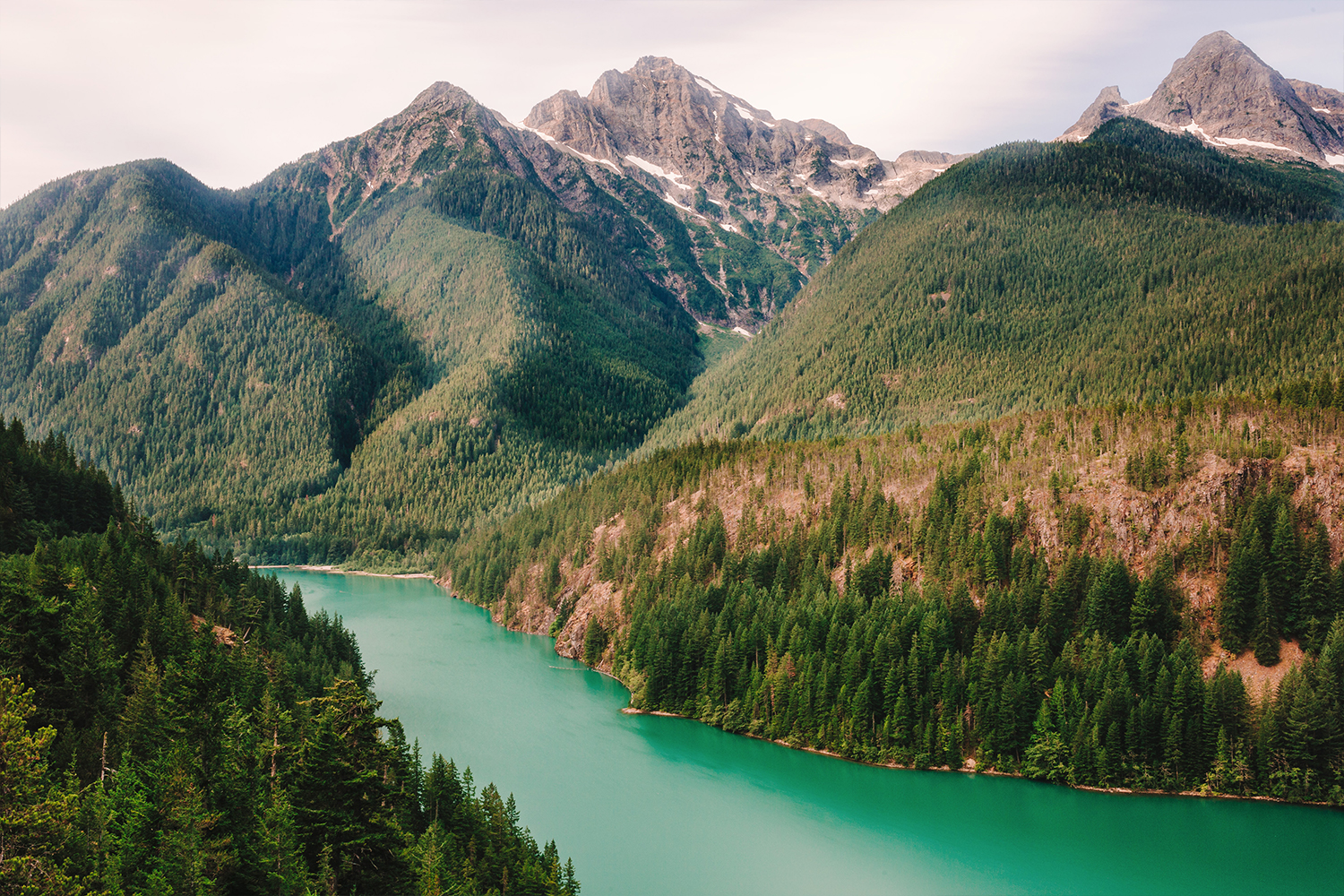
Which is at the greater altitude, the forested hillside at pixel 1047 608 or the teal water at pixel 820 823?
the forested hillside at pixel 1047 608

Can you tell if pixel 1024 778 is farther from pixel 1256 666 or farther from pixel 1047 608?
pixel 1256 666

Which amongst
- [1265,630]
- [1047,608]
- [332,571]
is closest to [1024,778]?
[1047,608]

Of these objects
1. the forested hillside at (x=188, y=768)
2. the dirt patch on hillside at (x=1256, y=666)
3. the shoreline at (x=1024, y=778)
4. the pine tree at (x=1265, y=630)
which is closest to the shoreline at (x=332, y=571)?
the shoreline at (x=1024, y=778)

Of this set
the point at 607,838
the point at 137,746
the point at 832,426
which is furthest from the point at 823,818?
the point at 832,426

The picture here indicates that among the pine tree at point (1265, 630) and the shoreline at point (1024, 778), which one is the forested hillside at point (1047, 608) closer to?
the pine tree at point (1265, 630)

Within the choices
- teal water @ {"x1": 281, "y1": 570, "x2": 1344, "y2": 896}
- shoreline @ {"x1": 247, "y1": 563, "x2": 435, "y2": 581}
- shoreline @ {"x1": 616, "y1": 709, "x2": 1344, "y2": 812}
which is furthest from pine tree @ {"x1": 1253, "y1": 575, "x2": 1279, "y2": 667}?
shoreline @ {"x1": 247, "y1": 563, "x2": 435, "y2": 581}

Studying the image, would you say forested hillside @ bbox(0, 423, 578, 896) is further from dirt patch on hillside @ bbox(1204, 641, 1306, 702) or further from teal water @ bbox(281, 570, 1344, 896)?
dirt patch on hillside @ bbox(1204, 641, 1306, 702)
